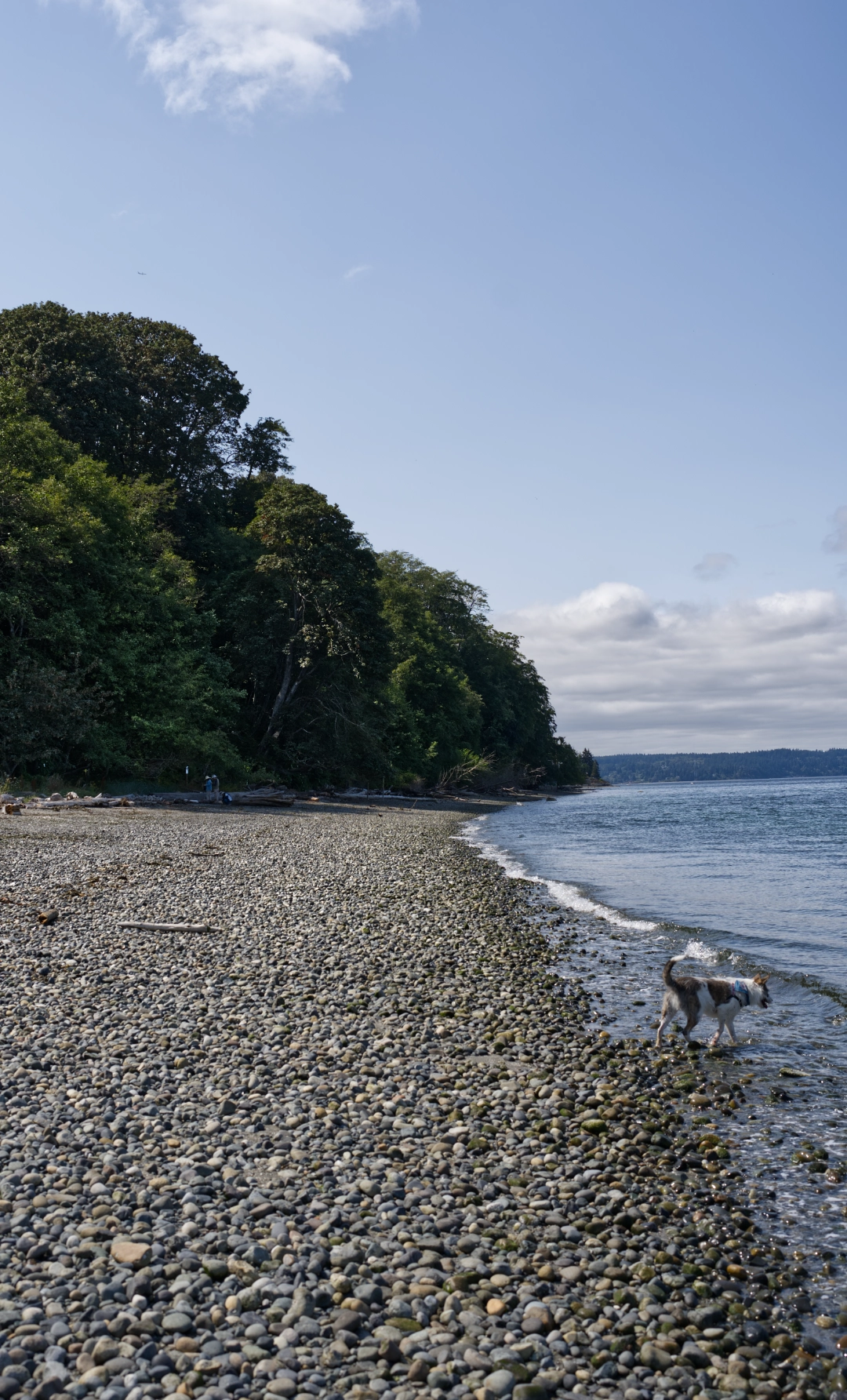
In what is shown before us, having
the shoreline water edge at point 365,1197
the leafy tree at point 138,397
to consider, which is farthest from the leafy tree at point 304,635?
the shoreline water edge at point 365,1197

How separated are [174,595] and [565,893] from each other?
99.6ft

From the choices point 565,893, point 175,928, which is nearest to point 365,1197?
point 175,928

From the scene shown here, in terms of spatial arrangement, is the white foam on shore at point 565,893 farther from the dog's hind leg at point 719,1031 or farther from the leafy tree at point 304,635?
the leafy tree at point 304,635

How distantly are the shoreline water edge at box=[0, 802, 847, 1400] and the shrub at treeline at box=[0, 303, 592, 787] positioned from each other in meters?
28.2

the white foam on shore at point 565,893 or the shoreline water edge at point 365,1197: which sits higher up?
the shoreline water edge at point 365,1197

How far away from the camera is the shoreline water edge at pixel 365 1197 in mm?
4008

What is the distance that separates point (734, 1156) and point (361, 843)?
849 inches

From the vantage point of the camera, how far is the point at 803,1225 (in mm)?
5422

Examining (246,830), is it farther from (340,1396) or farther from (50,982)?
(340,1396)

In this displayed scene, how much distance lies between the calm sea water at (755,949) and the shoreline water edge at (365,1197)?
0.32 meters

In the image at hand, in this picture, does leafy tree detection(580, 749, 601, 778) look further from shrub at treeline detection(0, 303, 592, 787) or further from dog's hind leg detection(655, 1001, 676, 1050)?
dog's hind leg detection(655, 1001, 676, 1050)

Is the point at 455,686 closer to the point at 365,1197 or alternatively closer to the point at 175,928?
the point at 175,928

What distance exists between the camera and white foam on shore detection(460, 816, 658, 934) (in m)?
16.0

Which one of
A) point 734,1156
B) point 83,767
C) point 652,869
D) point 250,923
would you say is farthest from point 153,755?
point 734,1156
